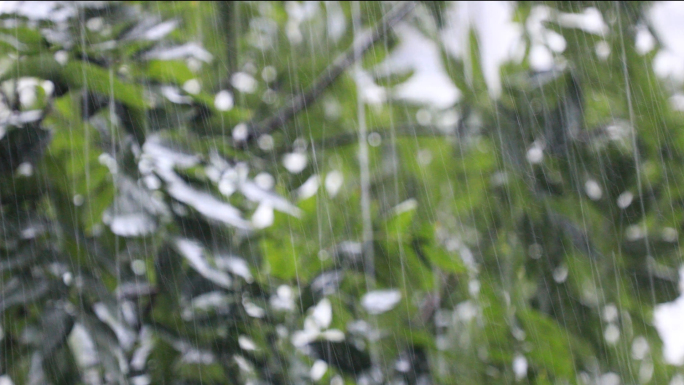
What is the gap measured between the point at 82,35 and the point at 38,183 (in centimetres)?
16

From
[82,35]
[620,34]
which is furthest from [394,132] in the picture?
[82,35]

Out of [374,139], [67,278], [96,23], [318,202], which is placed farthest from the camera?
[374,139]

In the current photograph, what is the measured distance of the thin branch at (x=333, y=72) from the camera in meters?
0.86

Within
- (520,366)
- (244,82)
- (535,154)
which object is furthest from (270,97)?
(520,366)

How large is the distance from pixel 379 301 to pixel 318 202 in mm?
148

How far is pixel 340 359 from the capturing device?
747 mm

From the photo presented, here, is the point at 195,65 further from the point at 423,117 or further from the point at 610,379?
the point at 610,379

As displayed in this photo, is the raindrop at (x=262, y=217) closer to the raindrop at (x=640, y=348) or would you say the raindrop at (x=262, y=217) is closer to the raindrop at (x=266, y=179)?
the raindrop at (x=266, y=179)

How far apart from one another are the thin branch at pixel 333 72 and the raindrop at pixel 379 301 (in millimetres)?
258

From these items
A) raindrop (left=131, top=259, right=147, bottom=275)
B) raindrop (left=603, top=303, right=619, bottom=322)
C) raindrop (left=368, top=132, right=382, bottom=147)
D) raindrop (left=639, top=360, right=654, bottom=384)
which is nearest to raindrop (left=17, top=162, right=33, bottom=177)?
raindrop (left=131, top=259, right=147, bottom=275)

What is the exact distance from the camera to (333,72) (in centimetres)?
89

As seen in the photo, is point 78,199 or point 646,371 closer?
point 78,199

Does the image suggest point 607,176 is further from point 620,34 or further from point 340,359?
point 340,359

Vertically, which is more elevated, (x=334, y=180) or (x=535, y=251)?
(x=334, y=180)
